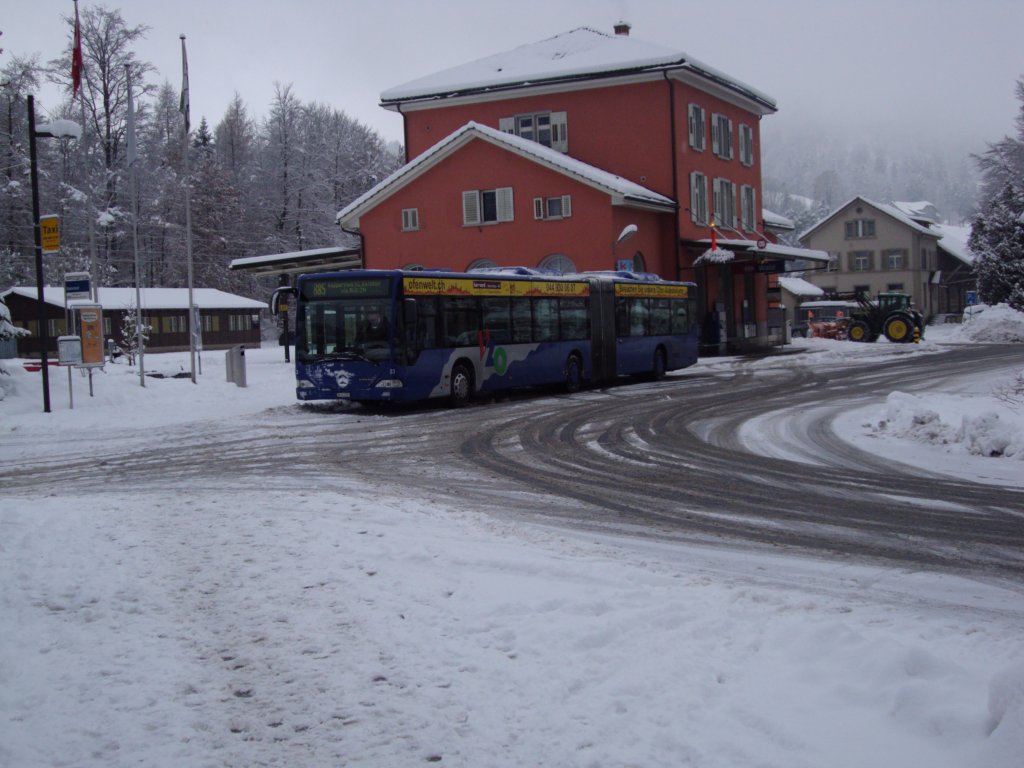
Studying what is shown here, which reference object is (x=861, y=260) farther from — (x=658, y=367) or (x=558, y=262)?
(x=658, y=367)

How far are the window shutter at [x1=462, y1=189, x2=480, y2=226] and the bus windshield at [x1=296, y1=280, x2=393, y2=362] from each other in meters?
20.2

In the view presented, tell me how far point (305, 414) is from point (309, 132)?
59.9 m

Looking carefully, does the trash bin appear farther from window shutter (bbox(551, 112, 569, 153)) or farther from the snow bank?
the snow bank

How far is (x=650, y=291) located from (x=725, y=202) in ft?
61.8

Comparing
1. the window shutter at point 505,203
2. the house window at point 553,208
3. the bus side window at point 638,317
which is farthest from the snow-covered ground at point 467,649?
the window shutter at point 505,203

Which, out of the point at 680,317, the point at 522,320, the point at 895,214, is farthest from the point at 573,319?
the point at 895,214

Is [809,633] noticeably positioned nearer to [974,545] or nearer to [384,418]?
[974,545]

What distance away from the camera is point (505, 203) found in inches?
1528

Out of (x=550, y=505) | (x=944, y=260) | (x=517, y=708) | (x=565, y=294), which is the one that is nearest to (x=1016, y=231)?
(x=944, y=260)

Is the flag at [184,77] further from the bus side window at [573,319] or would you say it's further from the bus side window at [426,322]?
the bus side window at [573,319]

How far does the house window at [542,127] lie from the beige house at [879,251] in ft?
148

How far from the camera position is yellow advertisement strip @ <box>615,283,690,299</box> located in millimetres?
26844

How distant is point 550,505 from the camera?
984cm

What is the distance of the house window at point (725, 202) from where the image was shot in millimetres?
44406
